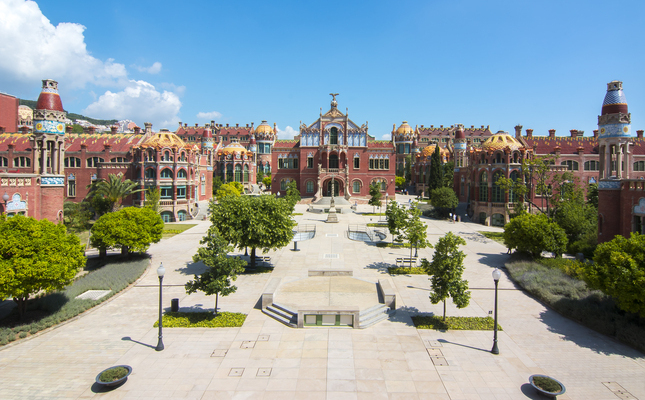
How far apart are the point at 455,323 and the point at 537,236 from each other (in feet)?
44.7

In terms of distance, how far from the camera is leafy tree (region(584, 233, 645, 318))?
49.7 feet

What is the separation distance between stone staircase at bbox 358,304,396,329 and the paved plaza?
0.43 m

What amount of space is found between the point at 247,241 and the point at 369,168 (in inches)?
1864

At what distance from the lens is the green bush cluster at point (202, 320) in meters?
17.1

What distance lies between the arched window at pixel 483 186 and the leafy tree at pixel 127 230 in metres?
39.7

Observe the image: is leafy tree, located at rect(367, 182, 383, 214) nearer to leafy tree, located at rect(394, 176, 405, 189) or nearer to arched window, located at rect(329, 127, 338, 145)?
arched window, located at rect(329, 127, 338, 145)

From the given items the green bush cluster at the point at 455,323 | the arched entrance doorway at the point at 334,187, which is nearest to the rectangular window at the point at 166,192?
the arched entrance doorway at the point at 334,187

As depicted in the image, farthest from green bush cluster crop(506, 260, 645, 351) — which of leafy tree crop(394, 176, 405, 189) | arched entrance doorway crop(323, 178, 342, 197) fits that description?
leafy tree crop(394, 176, 405, 189)

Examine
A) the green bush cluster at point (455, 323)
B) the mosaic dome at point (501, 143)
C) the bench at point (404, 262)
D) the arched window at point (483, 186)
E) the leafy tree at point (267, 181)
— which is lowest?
the green bush cluster at point (455, 323)

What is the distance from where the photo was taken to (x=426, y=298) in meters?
21.0

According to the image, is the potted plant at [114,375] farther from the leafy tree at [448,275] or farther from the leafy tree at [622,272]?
the leafy tree at [622,272]

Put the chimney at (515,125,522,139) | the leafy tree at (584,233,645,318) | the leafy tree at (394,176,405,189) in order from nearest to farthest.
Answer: the leafy tree at (584,233,645,318) < the chimney at (515,125,522,139) < the leafy tree at (394,176,405,189)

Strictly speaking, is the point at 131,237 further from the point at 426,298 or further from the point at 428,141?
the point at 428,141

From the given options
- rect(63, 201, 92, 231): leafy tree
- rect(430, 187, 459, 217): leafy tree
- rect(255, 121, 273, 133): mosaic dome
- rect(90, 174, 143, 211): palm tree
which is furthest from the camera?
rect(255, 121, 273, 133): mosaic dome
